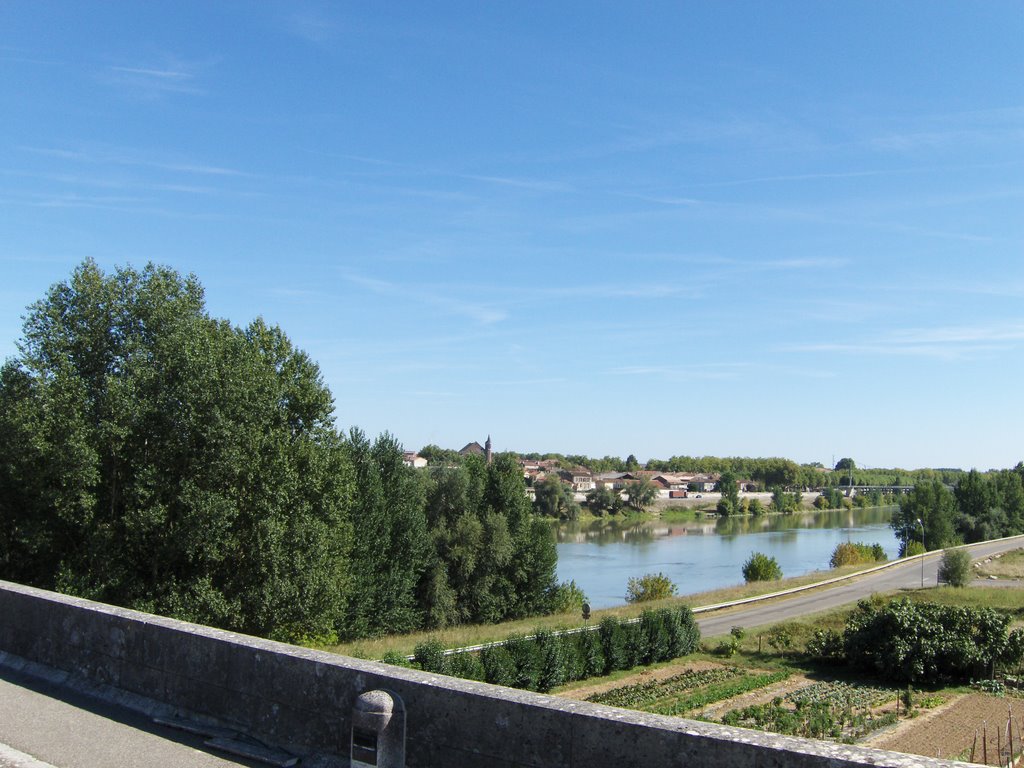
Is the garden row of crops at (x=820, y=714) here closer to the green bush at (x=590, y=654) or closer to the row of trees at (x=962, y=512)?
the green bush at (x=590, y=654)

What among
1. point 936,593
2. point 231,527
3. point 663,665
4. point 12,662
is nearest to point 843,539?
point 936,593

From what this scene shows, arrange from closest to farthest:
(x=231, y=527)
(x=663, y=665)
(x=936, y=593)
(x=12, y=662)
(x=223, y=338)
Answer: (x=12, y=662), (x=231, y=527), (x=223, y=338), (x=663, y=665), (x=936, y=593)

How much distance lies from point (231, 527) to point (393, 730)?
18.8 metres

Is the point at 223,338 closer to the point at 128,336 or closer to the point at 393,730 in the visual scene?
the point at 128,336

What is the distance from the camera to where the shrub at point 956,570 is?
146 ft

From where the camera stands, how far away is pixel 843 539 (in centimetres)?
8838

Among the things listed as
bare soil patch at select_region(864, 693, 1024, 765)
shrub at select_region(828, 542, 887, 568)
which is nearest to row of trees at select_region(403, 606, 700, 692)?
bare soil patch at select_region(864, 693, 1024, 765)

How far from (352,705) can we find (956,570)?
156 feet

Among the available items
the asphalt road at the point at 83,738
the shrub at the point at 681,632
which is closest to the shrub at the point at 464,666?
the shrub at the point at 681,632

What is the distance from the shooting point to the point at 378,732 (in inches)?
182

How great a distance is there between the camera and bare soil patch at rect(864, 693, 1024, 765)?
641 inches

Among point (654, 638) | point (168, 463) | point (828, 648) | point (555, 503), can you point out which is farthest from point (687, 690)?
point (555, 503)

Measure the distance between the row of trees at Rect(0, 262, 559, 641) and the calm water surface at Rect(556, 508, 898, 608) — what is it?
25933 millimetres

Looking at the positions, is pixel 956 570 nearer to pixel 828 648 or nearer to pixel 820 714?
pixel 828 648
